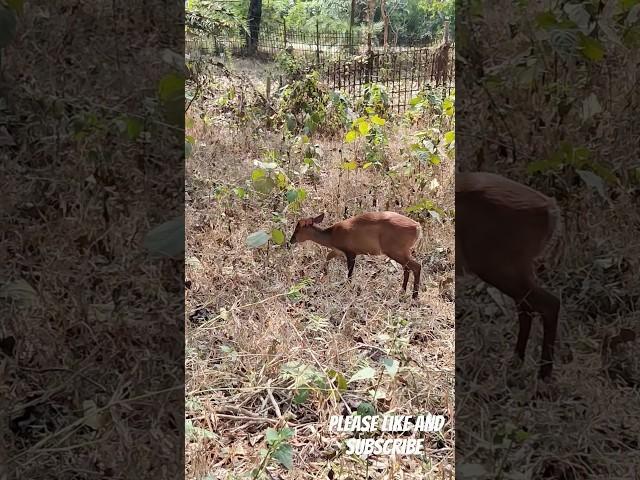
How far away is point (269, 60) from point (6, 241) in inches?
23.3

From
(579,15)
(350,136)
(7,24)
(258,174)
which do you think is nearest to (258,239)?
(258,174)

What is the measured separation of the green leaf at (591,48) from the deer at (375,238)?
0.36m

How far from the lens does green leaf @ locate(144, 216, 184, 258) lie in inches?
36.9

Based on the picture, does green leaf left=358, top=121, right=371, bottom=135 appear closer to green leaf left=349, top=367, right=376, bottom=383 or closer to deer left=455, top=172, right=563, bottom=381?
deer left=455, top=172, right=563, bottom=381

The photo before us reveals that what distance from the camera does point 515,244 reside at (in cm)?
102

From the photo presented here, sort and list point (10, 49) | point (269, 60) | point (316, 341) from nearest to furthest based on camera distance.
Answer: point (10, 49)
point (316, 341)
point (269, 60)

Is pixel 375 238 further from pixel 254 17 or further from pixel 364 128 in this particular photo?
pixel 254 17

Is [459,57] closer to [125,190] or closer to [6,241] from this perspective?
[125,190]

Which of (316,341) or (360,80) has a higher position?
(360,80)

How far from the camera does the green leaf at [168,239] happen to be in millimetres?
936

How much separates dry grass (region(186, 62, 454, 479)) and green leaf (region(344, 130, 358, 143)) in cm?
3

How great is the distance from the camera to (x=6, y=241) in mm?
1007

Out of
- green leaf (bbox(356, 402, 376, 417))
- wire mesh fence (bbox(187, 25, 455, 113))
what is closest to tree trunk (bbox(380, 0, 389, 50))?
wire mesh fence (bbox(187, 25, 455, 113))

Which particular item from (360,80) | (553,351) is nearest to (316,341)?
(553,351)
